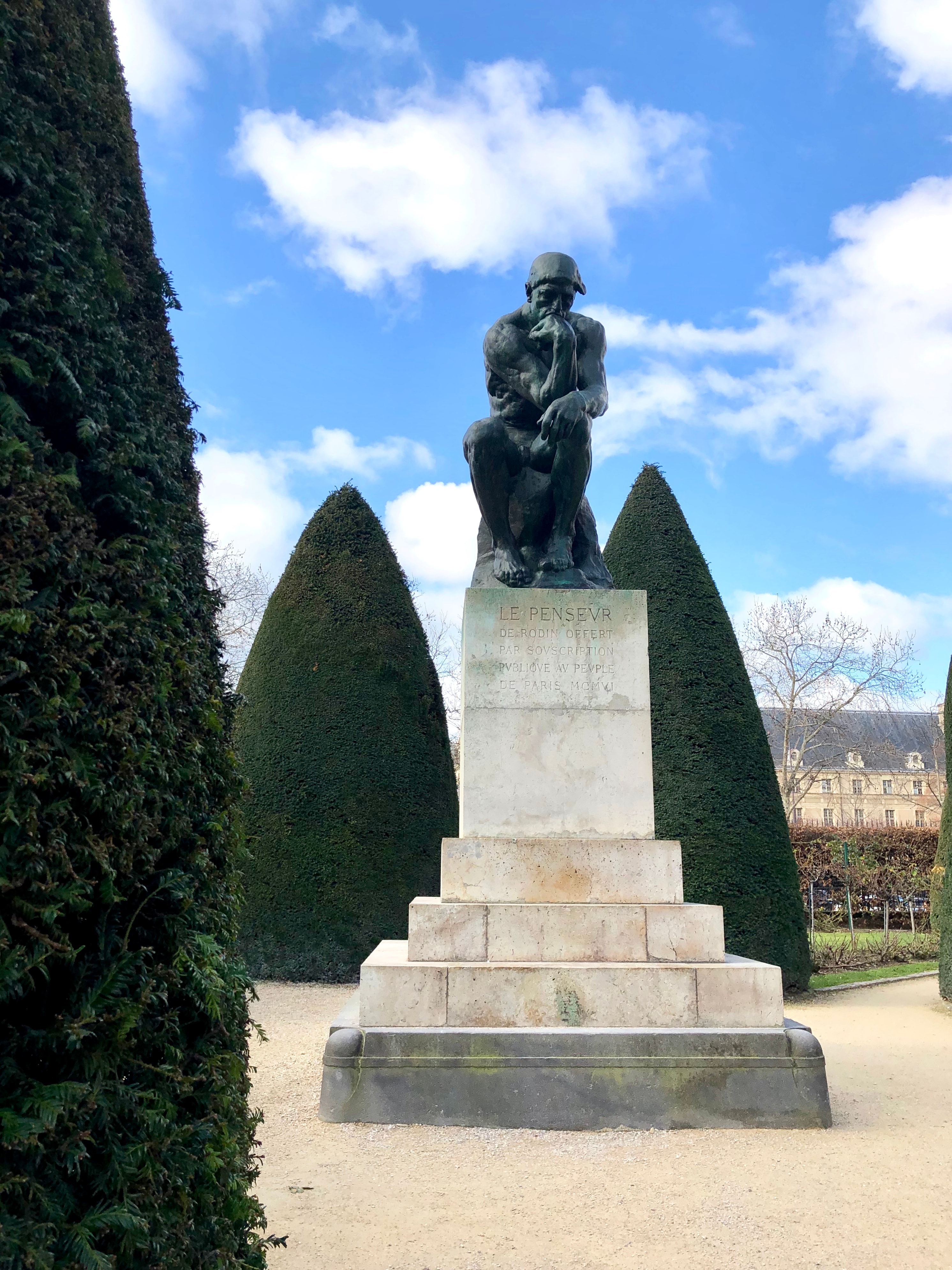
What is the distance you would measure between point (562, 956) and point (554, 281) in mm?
4533

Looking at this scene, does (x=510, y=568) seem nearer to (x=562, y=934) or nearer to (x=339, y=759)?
(x=562, y=934)

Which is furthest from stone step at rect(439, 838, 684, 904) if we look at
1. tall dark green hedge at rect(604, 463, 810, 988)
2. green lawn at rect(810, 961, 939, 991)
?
green lawn at rect(810, 961, 939, 991)

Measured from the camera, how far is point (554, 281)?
22.2ft

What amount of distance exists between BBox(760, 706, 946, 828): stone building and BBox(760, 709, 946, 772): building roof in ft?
0.23

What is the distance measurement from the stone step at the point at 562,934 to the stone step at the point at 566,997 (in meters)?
0.17

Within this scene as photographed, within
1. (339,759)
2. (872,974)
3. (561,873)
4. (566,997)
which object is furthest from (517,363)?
(872,974)

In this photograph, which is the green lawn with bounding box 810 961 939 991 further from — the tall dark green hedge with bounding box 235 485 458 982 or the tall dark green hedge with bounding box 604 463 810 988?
the tall dark green hedge with bounding box 235 485 458 982

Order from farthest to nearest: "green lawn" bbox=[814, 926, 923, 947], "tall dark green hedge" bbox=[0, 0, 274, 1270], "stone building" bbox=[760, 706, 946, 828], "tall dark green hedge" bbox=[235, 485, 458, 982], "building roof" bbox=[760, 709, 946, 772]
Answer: "building roof" bbox=[760, 709, 946, 772] < "stone building" bbox=[760, 706, 946, 828] < "green lawn" bbox=[814, 926, 923, 947] < "tall dark green hedge" bbox=[235, 485, 458, 982] < "tall dark green hedge" bbox=[0, 0, 274, 1270]

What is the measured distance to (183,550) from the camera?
2324 mm

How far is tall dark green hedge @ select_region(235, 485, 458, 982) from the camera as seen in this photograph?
37.0 feet

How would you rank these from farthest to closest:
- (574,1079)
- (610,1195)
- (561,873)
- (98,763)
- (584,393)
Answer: (584,393) → (561,873) → (574,1079) → (610,1195) → (98,763)

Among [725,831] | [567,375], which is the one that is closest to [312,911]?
[725,831]

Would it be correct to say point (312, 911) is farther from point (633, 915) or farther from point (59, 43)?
point (59, 43)

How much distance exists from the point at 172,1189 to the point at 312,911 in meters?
9.72
